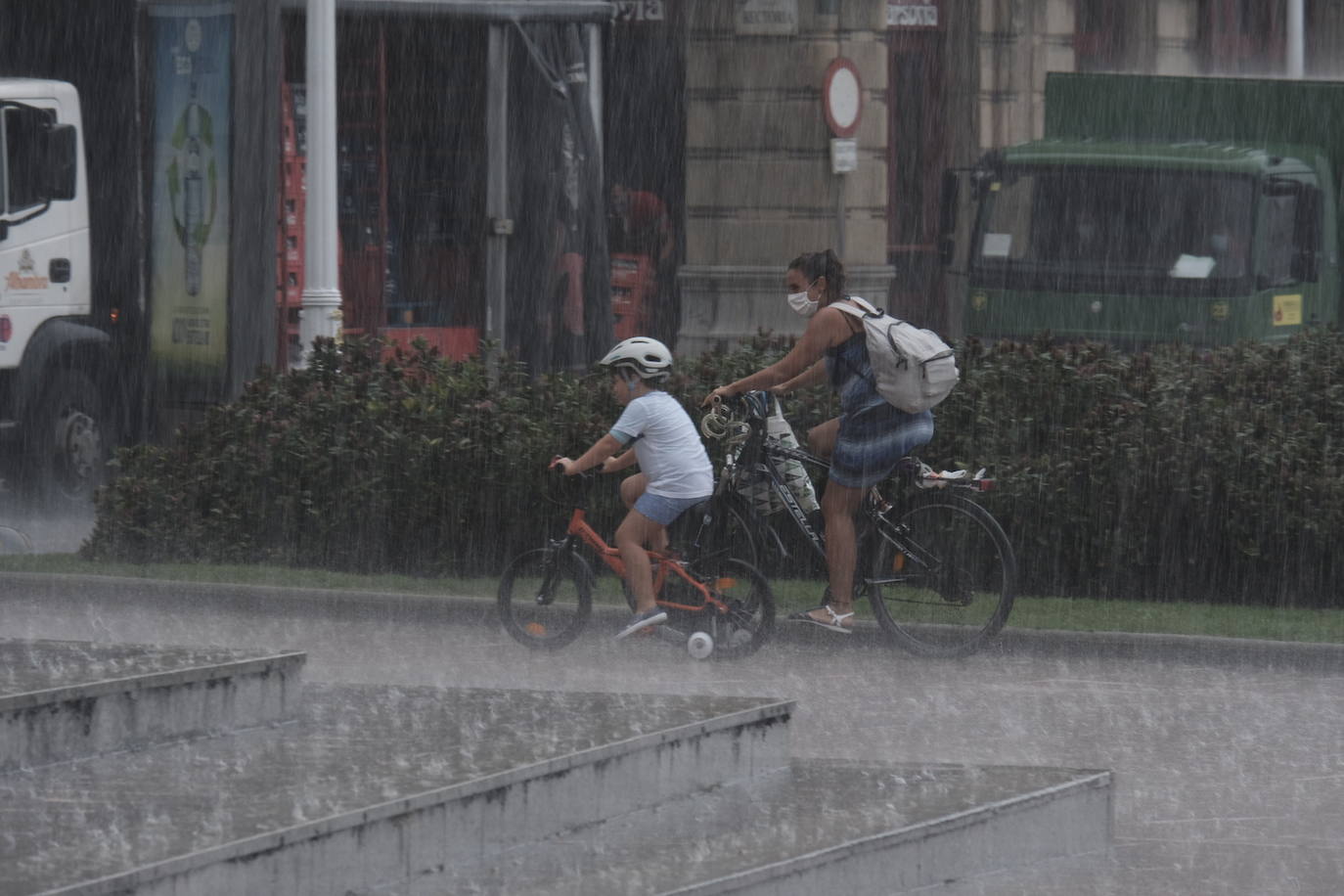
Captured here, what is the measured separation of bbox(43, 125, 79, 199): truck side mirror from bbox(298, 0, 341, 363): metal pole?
5.51ft

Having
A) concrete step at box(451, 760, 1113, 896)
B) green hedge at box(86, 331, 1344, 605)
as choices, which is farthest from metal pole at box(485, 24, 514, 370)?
concrete step at box(451, 760, 1113, 896)

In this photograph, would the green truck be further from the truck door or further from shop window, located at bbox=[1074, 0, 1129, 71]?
shop window, located at bbox=[1074, 0, 1129, 71]

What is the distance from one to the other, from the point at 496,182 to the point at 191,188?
11.4 feet

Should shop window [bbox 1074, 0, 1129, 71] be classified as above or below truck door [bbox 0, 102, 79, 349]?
above

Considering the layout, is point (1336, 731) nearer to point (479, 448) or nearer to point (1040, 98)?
point (479, 448)

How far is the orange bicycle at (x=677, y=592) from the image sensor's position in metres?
9.92

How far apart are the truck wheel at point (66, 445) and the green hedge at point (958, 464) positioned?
3462 millimetres

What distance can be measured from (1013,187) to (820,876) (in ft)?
42.1

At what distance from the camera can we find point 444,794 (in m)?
5.98

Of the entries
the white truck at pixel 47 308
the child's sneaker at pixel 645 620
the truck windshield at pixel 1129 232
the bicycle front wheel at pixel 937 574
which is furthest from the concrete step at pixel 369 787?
the truck windshield at pixel 1129 232

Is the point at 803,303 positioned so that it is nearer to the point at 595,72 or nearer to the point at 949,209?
the point at 949,209

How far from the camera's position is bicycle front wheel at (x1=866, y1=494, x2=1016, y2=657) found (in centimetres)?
1008

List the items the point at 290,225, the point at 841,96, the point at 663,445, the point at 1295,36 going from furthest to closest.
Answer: the point at 1295,36
the point at 841,96
the point at 290,225
the point at 663,445

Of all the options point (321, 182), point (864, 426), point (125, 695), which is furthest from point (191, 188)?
point (125, 695)
